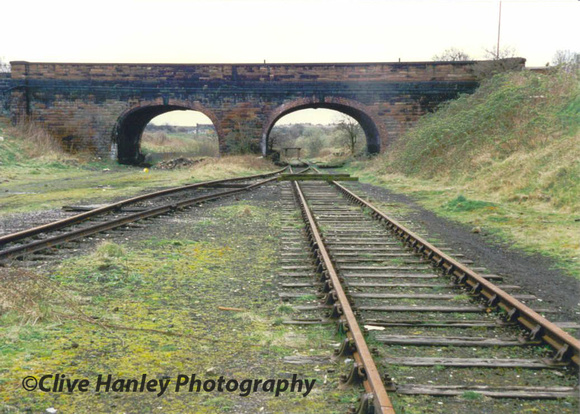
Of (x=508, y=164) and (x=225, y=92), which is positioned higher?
(x=225, y=92)

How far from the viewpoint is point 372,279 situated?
5516 millimetres

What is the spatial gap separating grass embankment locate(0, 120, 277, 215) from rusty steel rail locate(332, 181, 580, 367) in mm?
8064

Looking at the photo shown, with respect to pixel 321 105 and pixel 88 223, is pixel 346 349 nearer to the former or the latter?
pixel 88 223

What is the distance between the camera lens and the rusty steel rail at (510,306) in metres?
3.29

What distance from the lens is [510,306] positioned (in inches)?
167

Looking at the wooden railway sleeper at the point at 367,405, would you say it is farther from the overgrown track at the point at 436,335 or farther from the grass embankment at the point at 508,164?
the grass embankment at the point at 508,164

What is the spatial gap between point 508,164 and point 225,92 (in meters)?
17.3

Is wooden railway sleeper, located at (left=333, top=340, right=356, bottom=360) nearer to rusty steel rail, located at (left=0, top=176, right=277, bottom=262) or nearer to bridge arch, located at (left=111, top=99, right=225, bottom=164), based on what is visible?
rusty steel rail, located at (left=0, top=176, right=277, bottom=262)

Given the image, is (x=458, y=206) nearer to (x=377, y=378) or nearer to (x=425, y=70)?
(x=377, y=378)

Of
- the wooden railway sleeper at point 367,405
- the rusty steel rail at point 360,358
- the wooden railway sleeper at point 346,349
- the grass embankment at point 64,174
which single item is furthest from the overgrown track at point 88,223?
the wooden railway sleeper at point 367,405

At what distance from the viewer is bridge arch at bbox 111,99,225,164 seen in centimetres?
2738

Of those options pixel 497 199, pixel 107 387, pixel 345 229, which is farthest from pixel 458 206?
pixel 107 387

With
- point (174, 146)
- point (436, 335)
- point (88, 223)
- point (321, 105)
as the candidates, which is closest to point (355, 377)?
point (436, 335)

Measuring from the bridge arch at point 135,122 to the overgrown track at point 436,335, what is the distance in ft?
73.0
